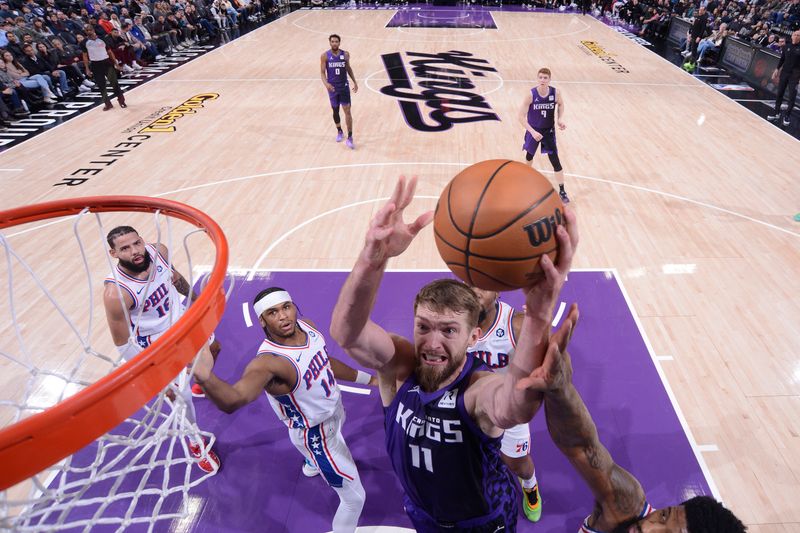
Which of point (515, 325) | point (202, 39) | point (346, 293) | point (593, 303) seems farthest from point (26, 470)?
point (202, 39)

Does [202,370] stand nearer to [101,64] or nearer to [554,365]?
[554,365]

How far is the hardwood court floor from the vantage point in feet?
14.7

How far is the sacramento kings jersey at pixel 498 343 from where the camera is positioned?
343cm

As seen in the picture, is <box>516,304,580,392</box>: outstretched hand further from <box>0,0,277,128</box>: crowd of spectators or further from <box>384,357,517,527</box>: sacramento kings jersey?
<box>0,0,277,128</box>: crowd of spectators

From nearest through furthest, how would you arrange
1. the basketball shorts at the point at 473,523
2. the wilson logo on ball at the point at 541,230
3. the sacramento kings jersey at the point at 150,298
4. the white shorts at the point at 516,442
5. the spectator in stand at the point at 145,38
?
the wilson logo on ball at the point at 541,230, the basketball shorts at the point at 473,523, the white shorts at the point at 516,442, the sacramento kings jersey at the point at 150,298, the spectator in stand at the point at 145,38

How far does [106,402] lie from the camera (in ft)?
5.30

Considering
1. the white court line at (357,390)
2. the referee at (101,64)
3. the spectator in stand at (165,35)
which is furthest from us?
the spectator in stand at (165,35)

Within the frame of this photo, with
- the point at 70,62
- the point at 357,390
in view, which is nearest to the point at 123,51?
the point at 70,62

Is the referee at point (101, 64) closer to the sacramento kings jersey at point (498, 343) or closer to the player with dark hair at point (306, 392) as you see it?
the player with dark hair at point (306, 392)

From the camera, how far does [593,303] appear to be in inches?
213

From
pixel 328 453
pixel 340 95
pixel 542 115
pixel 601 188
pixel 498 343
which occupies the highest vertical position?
pixel 542 115

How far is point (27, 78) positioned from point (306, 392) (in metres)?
12.9

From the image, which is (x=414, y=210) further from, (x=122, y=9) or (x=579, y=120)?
(x=122, y=9)

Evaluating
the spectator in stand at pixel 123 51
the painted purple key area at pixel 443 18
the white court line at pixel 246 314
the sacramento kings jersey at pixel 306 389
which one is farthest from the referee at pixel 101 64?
the painted purple key area at pixel 443 18
